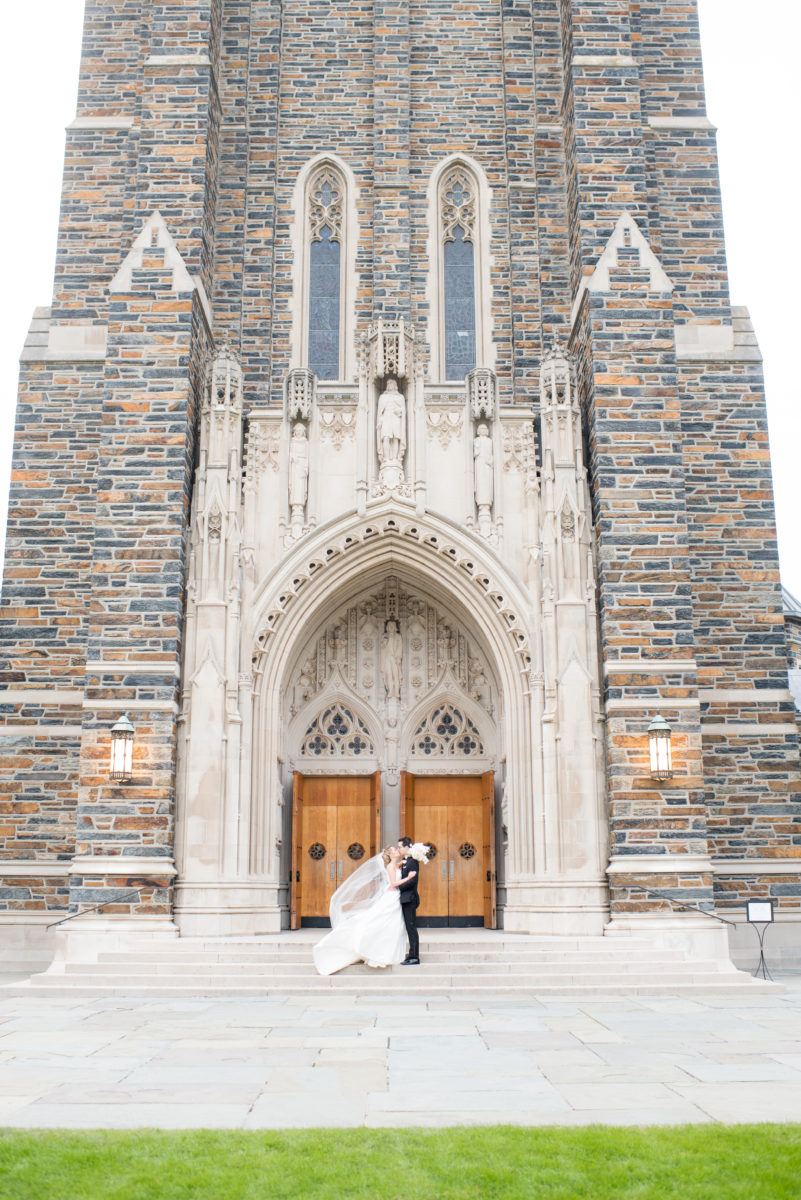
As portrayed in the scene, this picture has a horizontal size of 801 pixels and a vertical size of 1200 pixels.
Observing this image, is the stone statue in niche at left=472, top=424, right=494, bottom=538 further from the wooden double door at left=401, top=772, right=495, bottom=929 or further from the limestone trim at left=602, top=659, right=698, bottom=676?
the wooden double door at left=401, top=772, right=495, bottom=929

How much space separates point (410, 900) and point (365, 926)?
1.73ft

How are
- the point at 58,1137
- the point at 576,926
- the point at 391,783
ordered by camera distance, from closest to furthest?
1. the point at 58,1137
2. the point at 576,926
3. the point at 391,783

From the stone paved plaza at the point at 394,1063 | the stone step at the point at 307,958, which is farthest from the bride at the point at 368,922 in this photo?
the stone paved plaza at the point at 394,1063

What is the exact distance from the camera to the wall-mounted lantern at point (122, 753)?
478 inches

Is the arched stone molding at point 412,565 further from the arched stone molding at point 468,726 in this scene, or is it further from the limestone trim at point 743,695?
the limestone trim at point 743,695

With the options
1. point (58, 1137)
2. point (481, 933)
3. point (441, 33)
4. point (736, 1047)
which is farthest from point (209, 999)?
point (441, 33)

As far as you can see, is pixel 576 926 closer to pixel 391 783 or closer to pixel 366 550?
pixel 391 783

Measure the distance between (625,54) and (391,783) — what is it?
10.3m

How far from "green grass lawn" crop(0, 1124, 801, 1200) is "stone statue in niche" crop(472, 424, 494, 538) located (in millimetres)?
9251

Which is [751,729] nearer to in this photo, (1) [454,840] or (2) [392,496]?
(1) [454,840]

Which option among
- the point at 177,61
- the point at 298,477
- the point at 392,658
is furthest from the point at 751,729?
the point at 177,61

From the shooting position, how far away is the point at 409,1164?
4.43 m

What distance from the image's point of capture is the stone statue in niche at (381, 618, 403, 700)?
14.6 meters

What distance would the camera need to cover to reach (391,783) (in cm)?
1448
